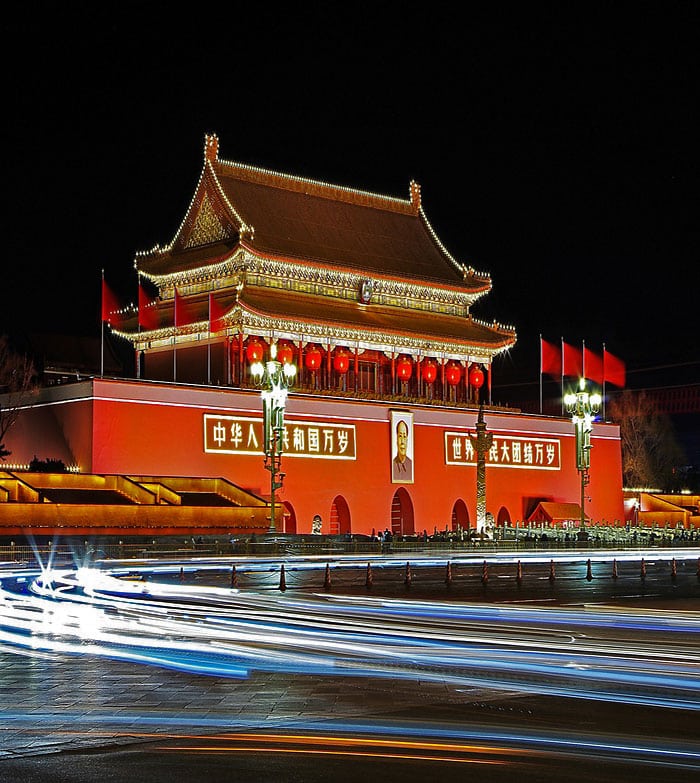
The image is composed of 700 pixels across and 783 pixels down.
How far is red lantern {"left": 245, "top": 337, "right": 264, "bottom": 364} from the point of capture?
49.6 meters

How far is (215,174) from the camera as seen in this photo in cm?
5216

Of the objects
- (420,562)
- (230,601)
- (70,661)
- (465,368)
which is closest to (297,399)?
(465,368)

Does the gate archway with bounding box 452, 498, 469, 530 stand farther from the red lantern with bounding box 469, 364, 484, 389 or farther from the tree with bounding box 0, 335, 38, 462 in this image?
the tree with bounding box 0, 335, 38, 462

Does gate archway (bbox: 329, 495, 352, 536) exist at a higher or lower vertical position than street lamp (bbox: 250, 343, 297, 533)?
lower

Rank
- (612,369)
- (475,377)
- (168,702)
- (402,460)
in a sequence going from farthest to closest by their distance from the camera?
(475,377)
(612,369)
(402,460)
(168,702)

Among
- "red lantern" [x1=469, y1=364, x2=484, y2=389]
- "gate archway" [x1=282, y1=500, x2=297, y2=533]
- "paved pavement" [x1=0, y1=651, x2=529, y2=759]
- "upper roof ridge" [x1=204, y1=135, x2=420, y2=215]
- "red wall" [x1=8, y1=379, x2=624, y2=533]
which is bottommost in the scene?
"paved pavement" [x1=0, y1=651, x2=529, y2=759]

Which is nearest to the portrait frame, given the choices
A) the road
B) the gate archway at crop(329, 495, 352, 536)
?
the gate archway at crop(329, 495, 352, 536)

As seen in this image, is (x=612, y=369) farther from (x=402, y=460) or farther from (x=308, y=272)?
(x=308, y=272)

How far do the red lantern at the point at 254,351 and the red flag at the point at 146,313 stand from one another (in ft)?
12.9

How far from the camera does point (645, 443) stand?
227ft

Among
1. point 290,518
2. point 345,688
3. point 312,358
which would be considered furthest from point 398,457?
point 345,688

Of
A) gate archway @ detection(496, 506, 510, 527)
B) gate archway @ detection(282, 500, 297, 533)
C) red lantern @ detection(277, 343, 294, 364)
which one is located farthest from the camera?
gate archway @ detection(496, 506, 510, 527)

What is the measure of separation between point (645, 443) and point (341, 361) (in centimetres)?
2295

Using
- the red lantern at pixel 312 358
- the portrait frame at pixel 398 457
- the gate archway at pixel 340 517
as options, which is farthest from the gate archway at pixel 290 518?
the red lantern at pixel 312 358
